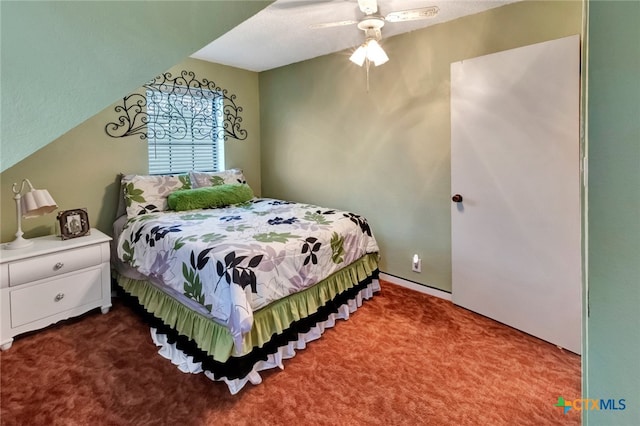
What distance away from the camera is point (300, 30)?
2.69 metres

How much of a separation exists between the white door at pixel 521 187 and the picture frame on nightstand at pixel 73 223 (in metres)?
2.87

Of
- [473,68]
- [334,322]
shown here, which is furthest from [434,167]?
[334,322]

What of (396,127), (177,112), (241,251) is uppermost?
(177,112)

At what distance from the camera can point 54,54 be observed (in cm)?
69

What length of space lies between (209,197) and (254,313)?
5.21 feet

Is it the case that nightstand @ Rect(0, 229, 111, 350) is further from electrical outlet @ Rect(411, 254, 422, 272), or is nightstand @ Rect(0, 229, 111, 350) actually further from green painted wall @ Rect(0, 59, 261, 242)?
electrical outlet @ Rect(411, 254, 422, 272)

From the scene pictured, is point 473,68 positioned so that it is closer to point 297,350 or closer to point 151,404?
point 297,350

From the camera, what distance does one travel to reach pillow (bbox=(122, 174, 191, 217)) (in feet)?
9.21

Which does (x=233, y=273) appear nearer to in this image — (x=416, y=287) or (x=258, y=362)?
(x=258, y=362)

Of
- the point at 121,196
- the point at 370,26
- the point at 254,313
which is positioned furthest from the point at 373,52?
the point at 121,196

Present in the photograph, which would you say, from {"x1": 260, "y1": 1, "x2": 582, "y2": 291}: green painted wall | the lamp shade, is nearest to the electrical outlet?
{"x1": 260, "y1": 1, "x2": 582, "y2": 291}: green painted wall

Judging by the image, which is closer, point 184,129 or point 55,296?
point 55,296

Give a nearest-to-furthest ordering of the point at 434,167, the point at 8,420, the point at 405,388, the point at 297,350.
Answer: the point at 8,420, the point at 405,388, the point at 297,350, the point at 434,167

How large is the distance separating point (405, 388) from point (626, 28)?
1.73 m
